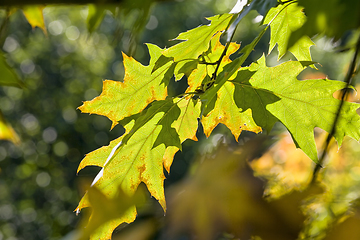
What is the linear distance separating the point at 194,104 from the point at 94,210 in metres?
0.31

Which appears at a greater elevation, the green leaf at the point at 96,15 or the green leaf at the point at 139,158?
the green leaf at the point at 96,15

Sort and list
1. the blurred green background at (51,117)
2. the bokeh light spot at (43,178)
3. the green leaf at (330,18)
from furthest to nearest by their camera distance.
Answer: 1. the bokeh light spot at (43,178)
2. the blurred green background at (51,117)
3. the green leaf at (330,18)

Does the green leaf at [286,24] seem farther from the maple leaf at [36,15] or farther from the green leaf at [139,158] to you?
the maple leaf at [36,15]

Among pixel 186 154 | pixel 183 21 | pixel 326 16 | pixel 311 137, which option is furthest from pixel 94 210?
pixel 183 21

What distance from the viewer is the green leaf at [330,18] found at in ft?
0.89

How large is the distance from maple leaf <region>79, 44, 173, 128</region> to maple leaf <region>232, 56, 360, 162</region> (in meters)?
0.16

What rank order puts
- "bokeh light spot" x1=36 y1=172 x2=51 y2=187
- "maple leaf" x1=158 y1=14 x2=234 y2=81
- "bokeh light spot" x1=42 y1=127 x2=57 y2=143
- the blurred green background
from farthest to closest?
"bokeh light spot" x1=36 y1=172 x2=51 y2=187
"bokeh light spot" x1=42 y1=127 x2=57 y2=143
the blurred green background
"maple leaf" x1=158 y1=14 x2=234 y2=81

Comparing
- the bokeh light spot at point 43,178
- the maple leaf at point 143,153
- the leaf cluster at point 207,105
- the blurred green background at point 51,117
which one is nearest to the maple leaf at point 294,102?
the leaf cluster at point 207,105

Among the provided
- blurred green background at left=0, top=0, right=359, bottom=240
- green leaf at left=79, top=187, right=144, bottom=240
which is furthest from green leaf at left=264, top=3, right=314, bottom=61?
blurred green background at left=0, top=0, right=359, bottom=240

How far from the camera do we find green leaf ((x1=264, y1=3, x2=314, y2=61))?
525 millimetres

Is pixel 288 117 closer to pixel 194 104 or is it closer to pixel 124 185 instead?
pixel 194 104

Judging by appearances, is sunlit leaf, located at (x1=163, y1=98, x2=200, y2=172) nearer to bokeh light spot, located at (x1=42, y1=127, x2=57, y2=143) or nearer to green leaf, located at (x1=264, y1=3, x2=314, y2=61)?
green leaf, located at (x1=264, y1=3, x2=314, y2=61)

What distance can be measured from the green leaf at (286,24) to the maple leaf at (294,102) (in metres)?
0.05

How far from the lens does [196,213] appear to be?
0.61 metres
